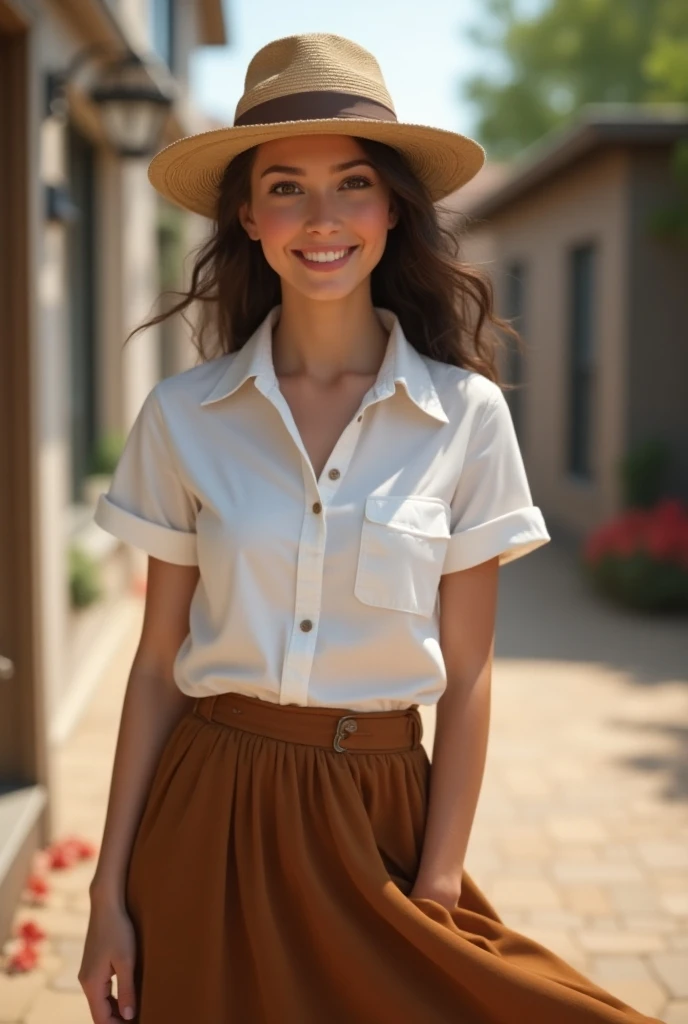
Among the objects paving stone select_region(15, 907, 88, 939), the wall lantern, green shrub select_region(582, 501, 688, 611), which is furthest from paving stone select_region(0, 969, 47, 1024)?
green shrub select_region(582, 501, 688, 611)

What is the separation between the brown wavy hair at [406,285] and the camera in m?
2.26

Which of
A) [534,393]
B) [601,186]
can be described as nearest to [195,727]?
[601,186]

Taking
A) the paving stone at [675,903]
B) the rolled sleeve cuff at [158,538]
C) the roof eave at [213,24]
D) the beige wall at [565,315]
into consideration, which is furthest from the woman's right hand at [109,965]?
the roof eave at [213,24]

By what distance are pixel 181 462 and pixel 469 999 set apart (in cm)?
94

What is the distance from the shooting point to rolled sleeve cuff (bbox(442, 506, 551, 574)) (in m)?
2.00

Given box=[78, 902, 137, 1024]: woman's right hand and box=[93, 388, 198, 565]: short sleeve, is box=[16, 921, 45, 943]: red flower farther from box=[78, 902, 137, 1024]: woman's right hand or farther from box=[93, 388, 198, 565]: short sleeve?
box=[93, 388, 198, 565]: short sleeve

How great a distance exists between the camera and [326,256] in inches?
80.4

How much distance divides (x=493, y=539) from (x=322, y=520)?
275mm

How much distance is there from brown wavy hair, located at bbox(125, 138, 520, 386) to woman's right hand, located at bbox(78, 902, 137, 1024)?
1.04 meters

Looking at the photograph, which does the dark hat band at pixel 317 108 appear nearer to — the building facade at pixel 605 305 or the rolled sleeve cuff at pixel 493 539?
the rolled sleeve cuff at pixel 493 539

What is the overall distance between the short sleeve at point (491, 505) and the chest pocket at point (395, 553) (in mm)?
65

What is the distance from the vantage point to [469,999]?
6.10ft

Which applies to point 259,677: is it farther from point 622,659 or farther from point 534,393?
point 534,393

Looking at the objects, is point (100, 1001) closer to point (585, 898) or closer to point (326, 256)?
point (326, 256)
